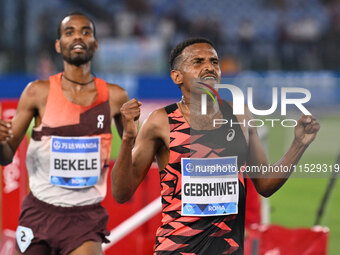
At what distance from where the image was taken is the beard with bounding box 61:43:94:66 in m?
4.55

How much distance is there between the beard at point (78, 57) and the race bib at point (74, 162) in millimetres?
595

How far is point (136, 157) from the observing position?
3213mm

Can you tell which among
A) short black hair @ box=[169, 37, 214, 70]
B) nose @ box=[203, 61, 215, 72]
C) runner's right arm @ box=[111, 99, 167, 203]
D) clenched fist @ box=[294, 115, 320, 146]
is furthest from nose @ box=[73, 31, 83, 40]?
clenched fist @ box=[294, 115, 320, 146]

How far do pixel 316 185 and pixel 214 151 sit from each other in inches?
311

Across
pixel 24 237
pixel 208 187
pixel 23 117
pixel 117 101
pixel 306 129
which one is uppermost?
pixel 117 101

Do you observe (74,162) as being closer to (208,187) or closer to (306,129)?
(208,187)

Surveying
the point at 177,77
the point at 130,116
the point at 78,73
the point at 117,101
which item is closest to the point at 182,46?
the point at 177,77

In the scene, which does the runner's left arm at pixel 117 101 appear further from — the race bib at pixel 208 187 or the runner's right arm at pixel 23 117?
the race bib at pixel 208 187

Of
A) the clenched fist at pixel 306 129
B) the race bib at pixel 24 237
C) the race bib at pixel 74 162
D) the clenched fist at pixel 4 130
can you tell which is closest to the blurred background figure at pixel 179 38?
the race bib at pixel 74 162

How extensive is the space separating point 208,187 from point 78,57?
181cm

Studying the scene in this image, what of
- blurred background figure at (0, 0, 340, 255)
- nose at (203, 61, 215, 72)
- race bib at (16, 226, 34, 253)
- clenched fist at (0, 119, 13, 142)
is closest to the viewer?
nose at (203, 61, 215, 72)

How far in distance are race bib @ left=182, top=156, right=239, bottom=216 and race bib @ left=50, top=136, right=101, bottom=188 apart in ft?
4.27

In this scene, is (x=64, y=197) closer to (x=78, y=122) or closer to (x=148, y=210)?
(x=78, y=122)

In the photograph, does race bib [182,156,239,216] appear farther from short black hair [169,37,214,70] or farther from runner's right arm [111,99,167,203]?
short black hair [169,37,214,70]
